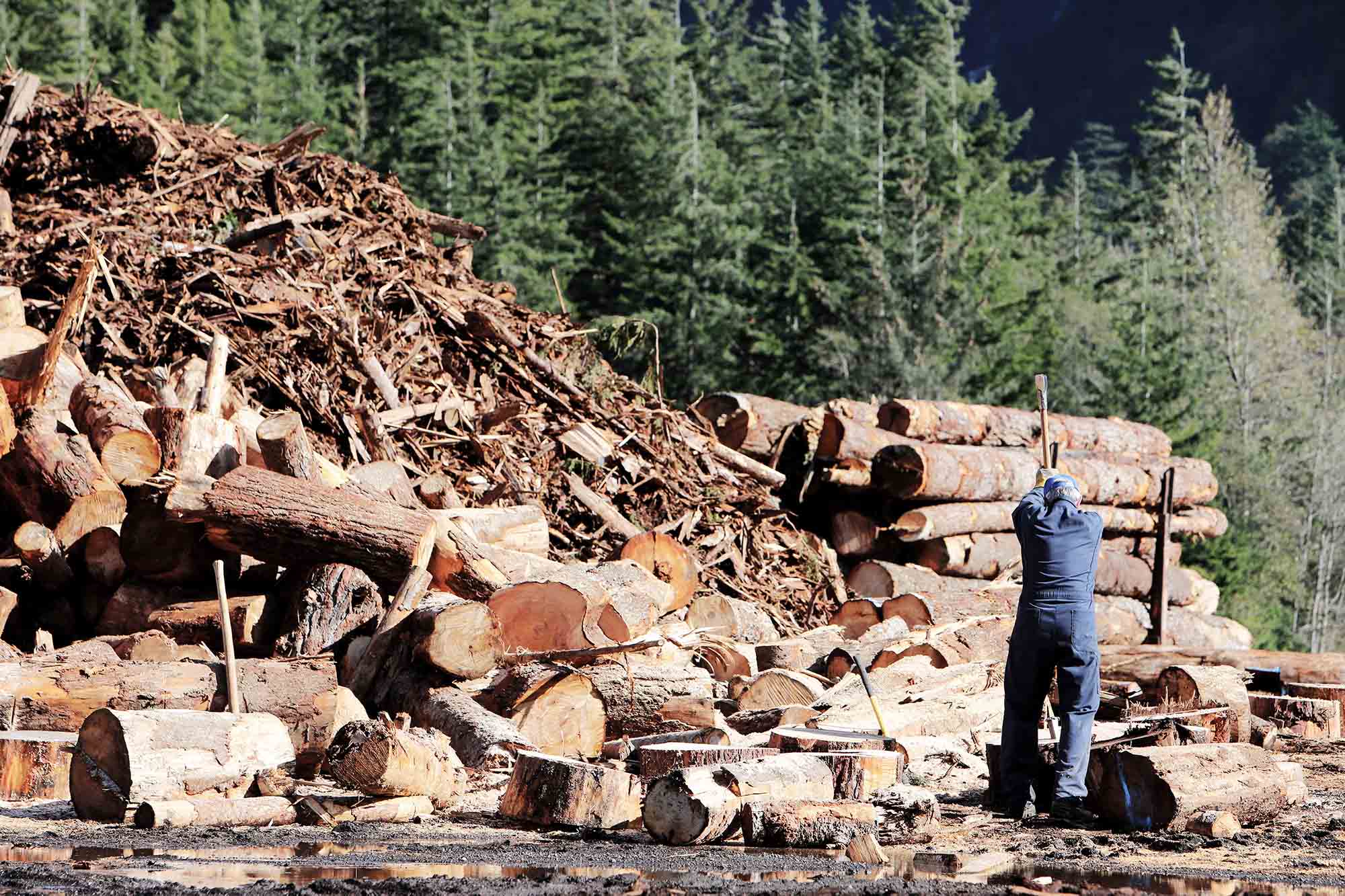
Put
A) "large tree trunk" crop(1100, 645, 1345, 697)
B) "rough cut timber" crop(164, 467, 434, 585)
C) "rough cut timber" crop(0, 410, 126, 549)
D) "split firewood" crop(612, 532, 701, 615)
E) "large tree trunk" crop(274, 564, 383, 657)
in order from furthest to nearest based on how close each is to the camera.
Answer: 1. "large tree trunk" crop(1100, 645, 1345, 697)
2. "split firewood" crop(612, 532, 701, 615)
3. "rough cut timber" crop(0, 410, 126, 549)
4. "rough cut timber" crop(164, 467, 434, 585)
5. "large tree trunk" crop(274, 564, 383, 657)

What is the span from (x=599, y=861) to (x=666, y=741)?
2129 millimetres

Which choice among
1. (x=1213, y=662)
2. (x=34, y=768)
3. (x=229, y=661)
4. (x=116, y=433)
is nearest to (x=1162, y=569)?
(x=1213, y=662)

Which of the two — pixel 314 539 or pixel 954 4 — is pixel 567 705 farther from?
pixel 954 4

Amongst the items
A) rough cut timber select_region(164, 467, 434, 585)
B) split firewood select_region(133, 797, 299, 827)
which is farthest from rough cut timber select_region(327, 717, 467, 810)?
rough cut timber select_region(164, 467, 434, 585)

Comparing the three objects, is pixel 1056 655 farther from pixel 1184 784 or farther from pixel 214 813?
pixel 214 813

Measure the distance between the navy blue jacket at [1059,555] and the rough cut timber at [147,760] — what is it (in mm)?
4017

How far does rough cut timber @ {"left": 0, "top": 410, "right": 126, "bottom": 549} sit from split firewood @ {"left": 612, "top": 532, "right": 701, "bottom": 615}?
3737 millimetres

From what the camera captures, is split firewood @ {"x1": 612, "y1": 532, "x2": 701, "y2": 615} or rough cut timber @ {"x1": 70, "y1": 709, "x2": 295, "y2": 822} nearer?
rough cut timber @ {"x1": 70, "y1": 709, "x2": 295, "y2": 822}

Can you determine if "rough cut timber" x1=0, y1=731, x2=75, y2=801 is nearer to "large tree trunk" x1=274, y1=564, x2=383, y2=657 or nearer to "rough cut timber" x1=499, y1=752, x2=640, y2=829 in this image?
"large tree trunk" x1=274, y1=564, x2=383, y2=657

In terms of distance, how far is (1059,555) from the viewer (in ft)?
22.1

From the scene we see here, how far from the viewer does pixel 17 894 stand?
14.5 feet

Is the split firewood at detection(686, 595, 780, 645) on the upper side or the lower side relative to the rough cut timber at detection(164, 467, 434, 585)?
lower

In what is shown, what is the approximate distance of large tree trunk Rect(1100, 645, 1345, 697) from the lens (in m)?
11.3

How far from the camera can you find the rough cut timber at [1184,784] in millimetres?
6238
